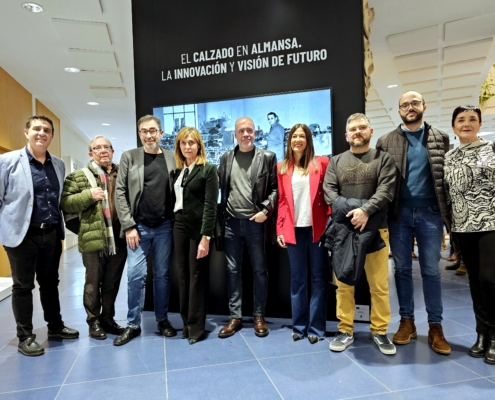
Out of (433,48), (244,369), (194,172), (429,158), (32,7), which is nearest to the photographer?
(244,369)

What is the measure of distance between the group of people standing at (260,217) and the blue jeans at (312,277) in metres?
0.01

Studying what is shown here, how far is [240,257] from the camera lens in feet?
10.5

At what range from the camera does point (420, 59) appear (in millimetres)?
6090

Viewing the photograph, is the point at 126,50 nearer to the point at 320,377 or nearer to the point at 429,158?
the point at 429,158

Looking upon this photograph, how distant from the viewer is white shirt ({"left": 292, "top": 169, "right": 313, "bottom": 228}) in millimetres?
2871

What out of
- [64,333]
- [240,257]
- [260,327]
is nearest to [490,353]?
[260,327]

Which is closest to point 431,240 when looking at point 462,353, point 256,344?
point 462,353

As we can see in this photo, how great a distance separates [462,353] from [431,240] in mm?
839

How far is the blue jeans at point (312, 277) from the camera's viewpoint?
9.50 feet

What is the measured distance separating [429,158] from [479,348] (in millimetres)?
1397

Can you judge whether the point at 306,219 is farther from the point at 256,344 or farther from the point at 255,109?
the point at 255,109

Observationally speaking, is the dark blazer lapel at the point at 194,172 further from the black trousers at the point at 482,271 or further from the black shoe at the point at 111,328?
the black trousers at the point at 482,271

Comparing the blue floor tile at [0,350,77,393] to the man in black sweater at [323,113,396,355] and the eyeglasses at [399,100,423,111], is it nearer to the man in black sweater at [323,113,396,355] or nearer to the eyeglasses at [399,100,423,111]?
the man in black sweater at [323,113,396,355]

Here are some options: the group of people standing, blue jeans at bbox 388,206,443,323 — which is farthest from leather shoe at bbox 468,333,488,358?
blue jeans at bbox 388,206,443,323
